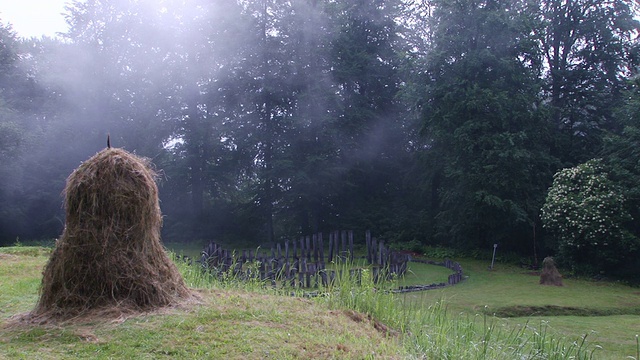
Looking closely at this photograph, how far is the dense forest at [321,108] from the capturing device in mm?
20062

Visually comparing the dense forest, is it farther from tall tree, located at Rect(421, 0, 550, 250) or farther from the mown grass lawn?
the mown grass lawn

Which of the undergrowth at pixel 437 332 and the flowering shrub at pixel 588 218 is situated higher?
the flowering shrub at pixel 588 218

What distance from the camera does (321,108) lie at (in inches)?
974

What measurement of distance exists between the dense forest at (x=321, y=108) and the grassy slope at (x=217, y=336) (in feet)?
48.1

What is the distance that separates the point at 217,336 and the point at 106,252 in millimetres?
1573

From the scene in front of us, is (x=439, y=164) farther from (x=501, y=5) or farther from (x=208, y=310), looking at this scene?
(x=208, y=310)

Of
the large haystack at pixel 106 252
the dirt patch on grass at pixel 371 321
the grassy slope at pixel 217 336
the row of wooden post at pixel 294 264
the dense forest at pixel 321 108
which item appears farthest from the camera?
the dense forest at pixel 321 108

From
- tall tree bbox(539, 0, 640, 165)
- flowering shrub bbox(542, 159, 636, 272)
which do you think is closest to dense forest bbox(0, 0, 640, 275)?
tall tree bbox(539, 0, 640, 165)

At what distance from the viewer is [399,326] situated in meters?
6.09

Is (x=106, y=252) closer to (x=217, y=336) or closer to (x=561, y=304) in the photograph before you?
(x=217, y=336)

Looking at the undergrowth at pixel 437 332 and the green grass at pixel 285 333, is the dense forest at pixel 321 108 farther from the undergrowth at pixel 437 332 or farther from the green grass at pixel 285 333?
the undergrowth at pixel 437 332

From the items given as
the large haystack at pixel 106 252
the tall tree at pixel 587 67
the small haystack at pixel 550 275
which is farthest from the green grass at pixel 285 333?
the tall tree at pixel 587 67

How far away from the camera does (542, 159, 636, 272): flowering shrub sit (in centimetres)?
1560

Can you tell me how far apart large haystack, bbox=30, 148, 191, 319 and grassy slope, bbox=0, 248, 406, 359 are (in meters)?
0.35
